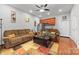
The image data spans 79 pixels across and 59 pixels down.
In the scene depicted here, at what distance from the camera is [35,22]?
253cm

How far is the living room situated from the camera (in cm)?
237

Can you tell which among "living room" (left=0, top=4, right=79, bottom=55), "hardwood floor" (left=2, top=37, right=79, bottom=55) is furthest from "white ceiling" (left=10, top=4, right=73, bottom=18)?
"hardwood floor" (left=2, top=37, right=79, bottom=55)

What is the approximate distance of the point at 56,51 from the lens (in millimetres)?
2430

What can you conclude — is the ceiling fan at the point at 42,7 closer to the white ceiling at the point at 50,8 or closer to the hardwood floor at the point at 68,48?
the white ceiling at the point at 50,8

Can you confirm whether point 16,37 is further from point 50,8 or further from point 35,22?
point 50,8

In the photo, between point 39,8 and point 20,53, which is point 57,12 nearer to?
point 39,8

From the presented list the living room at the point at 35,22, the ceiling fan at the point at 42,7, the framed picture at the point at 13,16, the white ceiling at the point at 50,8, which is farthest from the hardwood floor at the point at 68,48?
the framed picture at the point at 13,16

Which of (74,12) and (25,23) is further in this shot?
(25,23)

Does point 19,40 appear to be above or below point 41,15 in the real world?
below

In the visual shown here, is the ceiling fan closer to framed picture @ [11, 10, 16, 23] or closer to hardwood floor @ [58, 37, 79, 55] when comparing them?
framed picture @ [11, 10, 16, 23]

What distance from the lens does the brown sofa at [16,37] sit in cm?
238
